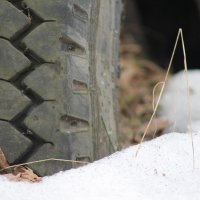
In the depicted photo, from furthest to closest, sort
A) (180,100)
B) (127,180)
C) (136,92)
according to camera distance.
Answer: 1. (136,92)
2. (180,100)
3. (127,180)

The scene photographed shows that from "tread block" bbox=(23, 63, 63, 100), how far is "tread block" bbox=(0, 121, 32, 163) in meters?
0.11

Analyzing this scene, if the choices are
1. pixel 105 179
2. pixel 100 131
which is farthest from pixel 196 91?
pixel 105 179

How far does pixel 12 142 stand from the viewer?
1.41m

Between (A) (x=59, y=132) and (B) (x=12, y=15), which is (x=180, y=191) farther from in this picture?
(B) (x=12, y=15)

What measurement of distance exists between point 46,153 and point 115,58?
46 centimetres

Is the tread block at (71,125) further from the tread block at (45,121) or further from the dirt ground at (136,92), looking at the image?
the dirt ground at (136,92)

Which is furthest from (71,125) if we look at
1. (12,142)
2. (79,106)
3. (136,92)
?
(136,92)

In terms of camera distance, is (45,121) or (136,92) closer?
(45,121)

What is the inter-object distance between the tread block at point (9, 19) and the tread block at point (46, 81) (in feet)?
0.35

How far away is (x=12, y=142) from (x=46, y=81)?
0.54ft

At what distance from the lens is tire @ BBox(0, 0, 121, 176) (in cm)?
141

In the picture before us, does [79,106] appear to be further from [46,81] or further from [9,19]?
[9,19]

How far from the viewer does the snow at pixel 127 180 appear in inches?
51.6

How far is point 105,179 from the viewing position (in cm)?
139
